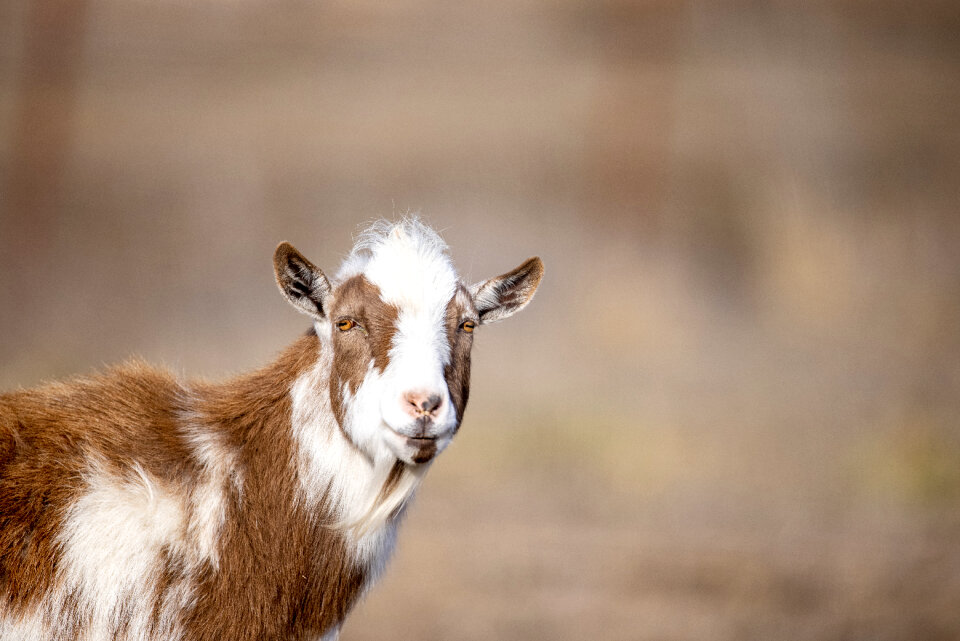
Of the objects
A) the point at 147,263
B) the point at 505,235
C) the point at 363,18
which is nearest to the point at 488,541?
the point at 505,235

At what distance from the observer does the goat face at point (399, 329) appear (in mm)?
4625

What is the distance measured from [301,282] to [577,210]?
39.4 ft

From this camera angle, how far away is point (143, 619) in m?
4.49

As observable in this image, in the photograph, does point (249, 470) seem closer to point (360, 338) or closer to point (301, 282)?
point (360, 338)

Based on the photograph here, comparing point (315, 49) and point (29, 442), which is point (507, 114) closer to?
point (315, 49)

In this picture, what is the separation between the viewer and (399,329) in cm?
495

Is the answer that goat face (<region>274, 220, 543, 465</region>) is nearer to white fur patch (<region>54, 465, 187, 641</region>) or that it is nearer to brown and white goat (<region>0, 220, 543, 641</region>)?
brown and white goat (<region>0, 220, 543, 641</region>)

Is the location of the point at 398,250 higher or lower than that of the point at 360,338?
higher

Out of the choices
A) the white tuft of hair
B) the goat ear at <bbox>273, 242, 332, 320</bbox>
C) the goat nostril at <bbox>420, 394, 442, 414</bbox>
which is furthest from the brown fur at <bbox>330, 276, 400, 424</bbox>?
the goat nostril at <bbox>420, 394, 442, 414</bbox>

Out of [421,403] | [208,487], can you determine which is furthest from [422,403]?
[208,487]

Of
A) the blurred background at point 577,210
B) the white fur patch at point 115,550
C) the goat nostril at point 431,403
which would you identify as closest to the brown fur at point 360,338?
the goat nostril at point 431,403

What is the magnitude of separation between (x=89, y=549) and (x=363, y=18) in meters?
15.0

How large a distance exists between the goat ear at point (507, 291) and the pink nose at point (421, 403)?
1.02m

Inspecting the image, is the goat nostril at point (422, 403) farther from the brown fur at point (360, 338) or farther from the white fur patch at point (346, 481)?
the white fur patch at point (346, 481)
